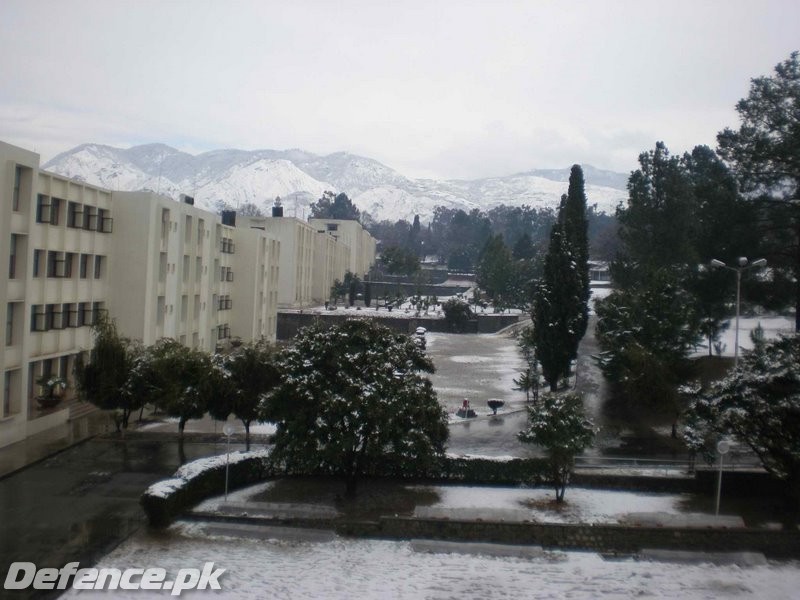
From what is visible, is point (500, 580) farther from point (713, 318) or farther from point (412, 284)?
point (412, 284)

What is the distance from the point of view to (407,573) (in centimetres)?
1268

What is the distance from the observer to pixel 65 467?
19.2m

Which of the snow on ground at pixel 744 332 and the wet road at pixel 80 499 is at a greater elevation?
the snow on ground at pixel 744 332

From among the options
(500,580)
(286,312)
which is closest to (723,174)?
(500,580)

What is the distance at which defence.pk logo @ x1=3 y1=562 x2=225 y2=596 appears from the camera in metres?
11.5

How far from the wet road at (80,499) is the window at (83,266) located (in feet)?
24.3

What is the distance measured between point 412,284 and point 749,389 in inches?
3067

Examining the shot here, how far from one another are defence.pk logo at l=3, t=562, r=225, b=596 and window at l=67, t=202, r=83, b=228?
1639cm

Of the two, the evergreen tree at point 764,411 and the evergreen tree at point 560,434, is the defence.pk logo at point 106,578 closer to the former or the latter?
the evergreen tree at point 560,434

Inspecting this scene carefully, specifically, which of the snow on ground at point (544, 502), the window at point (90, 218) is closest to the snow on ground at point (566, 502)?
the snow on ground at point (544, 502)

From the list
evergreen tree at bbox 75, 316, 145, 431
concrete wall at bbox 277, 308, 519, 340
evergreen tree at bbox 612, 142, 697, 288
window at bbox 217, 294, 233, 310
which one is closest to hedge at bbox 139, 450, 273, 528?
evergreen tree at bbox 75, 316, 145, 431

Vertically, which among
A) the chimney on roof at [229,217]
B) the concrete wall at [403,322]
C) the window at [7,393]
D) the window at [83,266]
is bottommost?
the window at [7,393]

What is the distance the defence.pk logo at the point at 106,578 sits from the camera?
1155 centimetres

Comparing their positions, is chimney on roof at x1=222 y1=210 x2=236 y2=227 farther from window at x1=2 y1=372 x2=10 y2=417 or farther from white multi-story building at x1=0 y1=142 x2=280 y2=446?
window at x1=2 y1=372 x2=10 y2=417
